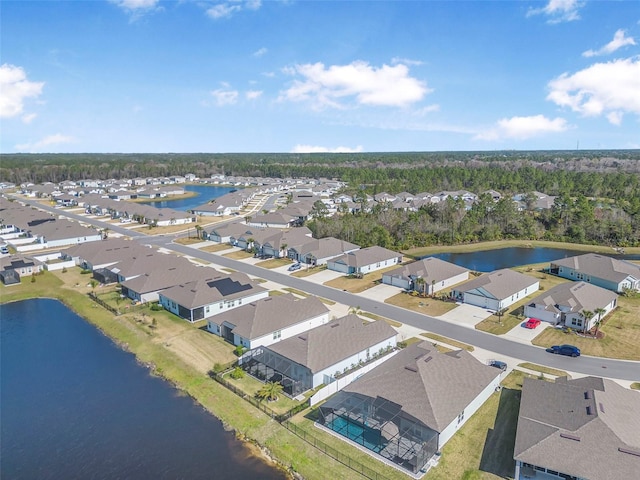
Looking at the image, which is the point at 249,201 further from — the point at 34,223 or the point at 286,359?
the point at 286,359

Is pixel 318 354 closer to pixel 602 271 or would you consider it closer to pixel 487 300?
pixel 487 300

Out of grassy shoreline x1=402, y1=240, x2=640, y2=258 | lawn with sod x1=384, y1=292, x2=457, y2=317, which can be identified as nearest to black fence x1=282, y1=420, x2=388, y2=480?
lawn with sod x1=384, y1=292, x2=457, y2=317

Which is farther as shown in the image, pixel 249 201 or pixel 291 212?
pixel 249 201

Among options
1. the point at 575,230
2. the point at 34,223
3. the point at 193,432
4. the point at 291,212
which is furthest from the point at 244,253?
the point at 575,230

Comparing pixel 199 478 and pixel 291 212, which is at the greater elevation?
pixel 291 212

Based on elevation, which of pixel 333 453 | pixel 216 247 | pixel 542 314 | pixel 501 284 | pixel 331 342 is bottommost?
pixel 333 453

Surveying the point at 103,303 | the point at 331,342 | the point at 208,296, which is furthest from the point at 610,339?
the point at 103,303

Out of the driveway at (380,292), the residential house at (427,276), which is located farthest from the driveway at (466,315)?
the driveway at (380,292)
